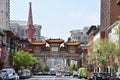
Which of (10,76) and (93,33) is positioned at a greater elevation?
(93,33)

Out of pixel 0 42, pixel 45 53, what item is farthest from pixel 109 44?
pixel 45 53

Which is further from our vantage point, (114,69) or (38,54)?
(38,54)

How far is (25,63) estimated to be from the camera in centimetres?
13425

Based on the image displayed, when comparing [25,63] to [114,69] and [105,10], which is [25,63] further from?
[114,69]

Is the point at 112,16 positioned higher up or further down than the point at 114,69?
higher up

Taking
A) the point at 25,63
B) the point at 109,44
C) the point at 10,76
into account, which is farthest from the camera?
the point at 25,63

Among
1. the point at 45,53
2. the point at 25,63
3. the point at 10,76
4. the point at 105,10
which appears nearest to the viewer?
the point at 10,76

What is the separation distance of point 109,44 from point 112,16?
29962mm

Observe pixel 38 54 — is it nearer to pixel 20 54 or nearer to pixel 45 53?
pixel 45 53

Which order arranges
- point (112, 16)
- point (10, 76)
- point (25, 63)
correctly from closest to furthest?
point (10, 76) < point (112, 16) < point (25, 63)

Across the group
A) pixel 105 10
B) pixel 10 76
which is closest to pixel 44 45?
pixel 105 10

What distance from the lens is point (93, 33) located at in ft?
527

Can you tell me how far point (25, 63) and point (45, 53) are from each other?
4471 centimetres

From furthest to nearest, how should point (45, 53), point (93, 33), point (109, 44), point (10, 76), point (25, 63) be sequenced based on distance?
point (45, 53) < point (93, 33) < point (25, 63) < point (109, 44) < point (10, 76)
